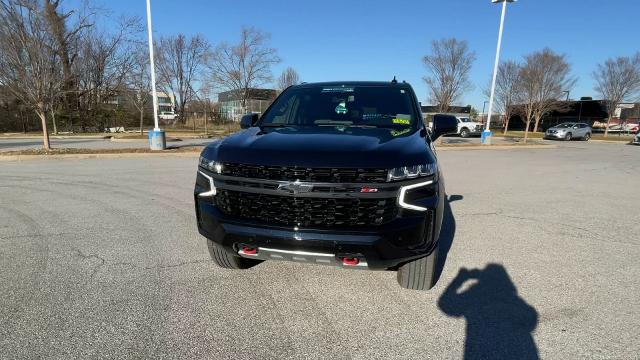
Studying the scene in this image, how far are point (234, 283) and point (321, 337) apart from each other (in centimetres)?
106

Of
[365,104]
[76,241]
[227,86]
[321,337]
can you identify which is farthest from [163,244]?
[227,86]

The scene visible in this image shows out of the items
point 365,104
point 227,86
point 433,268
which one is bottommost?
point 433,268

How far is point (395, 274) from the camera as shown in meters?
3.41

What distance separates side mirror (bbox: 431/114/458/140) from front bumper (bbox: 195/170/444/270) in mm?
1450

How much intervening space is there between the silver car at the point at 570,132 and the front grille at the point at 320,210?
3656 cm

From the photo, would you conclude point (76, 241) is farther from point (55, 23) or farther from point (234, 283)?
point (55, 23)

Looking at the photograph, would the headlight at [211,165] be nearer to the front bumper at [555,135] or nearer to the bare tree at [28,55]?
the bare tree at [28,55]

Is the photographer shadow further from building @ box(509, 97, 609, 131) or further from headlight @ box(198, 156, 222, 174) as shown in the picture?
building @ box(509, 97, 609, 131)

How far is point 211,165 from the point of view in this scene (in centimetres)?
280

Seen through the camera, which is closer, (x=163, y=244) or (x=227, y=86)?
(x=163, y=244)

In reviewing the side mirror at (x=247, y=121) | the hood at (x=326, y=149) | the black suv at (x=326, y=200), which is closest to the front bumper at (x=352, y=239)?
the black suv at (x=326, y=200)

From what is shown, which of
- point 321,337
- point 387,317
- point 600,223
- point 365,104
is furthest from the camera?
point 600,223

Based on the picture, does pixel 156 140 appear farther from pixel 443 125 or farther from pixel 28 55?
pixel 443 125

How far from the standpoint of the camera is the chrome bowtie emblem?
8.04 feet
